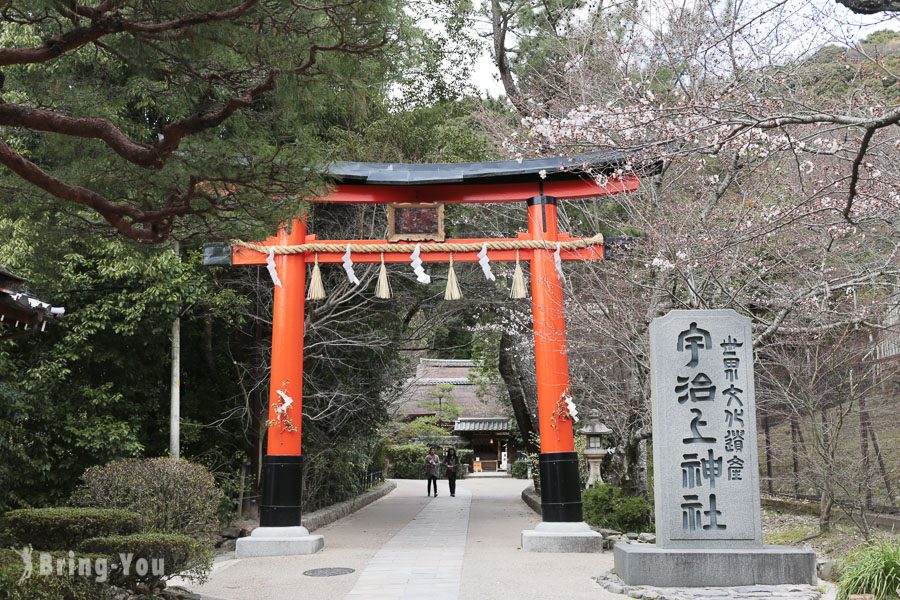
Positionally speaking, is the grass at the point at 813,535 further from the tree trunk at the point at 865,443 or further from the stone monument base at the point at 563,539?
the stone monument base at the point at 563,539

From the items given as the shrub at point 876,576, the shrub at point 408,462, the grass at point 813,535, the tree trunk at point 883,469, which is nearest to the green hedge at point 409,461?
the shrub at point 408,462

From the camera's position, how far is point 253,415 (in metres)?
13.5

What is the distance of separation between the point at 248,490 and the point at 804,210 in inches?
419

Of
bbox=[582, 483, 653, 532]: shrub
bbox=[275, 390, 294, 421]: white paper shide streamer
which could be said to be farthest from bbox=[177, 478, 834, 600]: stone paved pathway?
bbox=[275, 390, 294, 421]: white paper shide streamer

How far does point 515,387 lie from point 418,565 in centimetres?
909

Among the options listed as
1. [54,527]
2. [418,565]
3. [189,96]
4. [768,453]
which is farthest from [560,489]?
[189,96]

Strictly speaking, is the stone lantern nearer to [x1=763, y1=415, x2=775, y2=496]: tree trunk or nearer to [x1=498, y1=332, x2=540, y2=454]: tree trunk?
[x1=498, y1=332, x2=540, y2=454]: tree trunk

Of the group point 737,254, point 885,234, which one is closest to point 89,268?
point 737,254

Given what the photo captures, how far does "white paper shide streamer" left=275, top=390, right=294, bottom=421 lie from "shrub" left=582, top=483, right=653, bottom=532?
537cm

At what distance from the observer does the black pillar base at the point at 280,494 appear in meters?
10.2

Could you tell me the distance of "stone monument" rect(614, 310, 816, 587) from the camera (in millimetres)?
6988

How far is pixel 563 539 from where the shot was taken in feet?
32.6

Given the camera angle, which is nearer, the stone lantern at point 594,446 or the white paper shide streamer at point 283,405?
the white paper shide streamer at point 283,405

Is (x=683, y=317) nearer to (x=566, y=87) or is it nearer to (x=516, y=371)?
(x=566, y=87)
